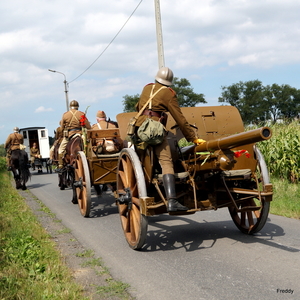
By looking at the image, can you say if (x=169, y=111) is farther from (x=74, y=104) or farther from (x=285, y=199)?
(x=74, y=104)

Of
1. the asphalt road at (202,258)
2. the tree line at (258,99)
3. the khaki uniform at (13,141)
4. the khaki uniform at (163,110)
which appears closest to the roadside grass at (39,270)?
the asphalt road at (202,258)

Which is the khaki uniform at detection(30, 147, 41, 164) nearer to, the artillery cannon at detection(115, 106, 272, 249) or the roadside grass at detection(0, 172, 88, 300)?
the roadside grass at detection(0, 172, 88, 300)

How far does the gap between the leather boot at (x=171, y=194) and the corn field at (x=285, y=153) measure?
6.21 m

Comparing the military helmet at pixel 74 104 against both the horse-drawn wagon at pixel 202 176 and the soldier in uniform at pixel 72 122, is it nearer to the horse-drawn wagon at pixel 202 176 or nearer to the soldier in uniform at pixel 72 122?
the soldier in uniform at pixel 72 122

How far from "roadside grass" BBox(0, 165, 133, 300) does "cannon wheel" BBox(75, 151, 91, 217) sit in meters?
1.00

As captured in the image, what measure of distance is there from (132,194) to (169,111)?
1.18m

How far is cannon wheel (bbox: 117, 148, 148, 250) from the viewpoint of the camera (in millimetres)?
5062

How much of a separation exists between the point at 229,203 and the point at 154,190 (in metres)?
1.00

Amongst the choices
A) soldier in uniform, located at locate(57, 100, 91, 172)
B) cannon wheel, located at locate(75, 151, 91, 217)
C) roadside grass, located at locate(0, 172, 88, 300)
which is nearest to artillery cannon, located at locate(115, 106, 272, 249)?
roadside grass, located at locate(0, 172, 88, 300)

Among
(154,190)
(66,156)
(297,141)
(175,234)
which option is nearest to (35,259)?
(154,190)

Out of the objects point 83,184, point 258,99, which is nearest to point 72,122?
point 83,184

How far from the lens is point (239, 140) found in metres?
4.19

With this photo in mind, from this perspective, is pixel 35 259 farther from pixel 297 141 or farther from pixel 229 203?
pixel 297 141

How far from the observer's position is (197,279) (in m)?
4.22
